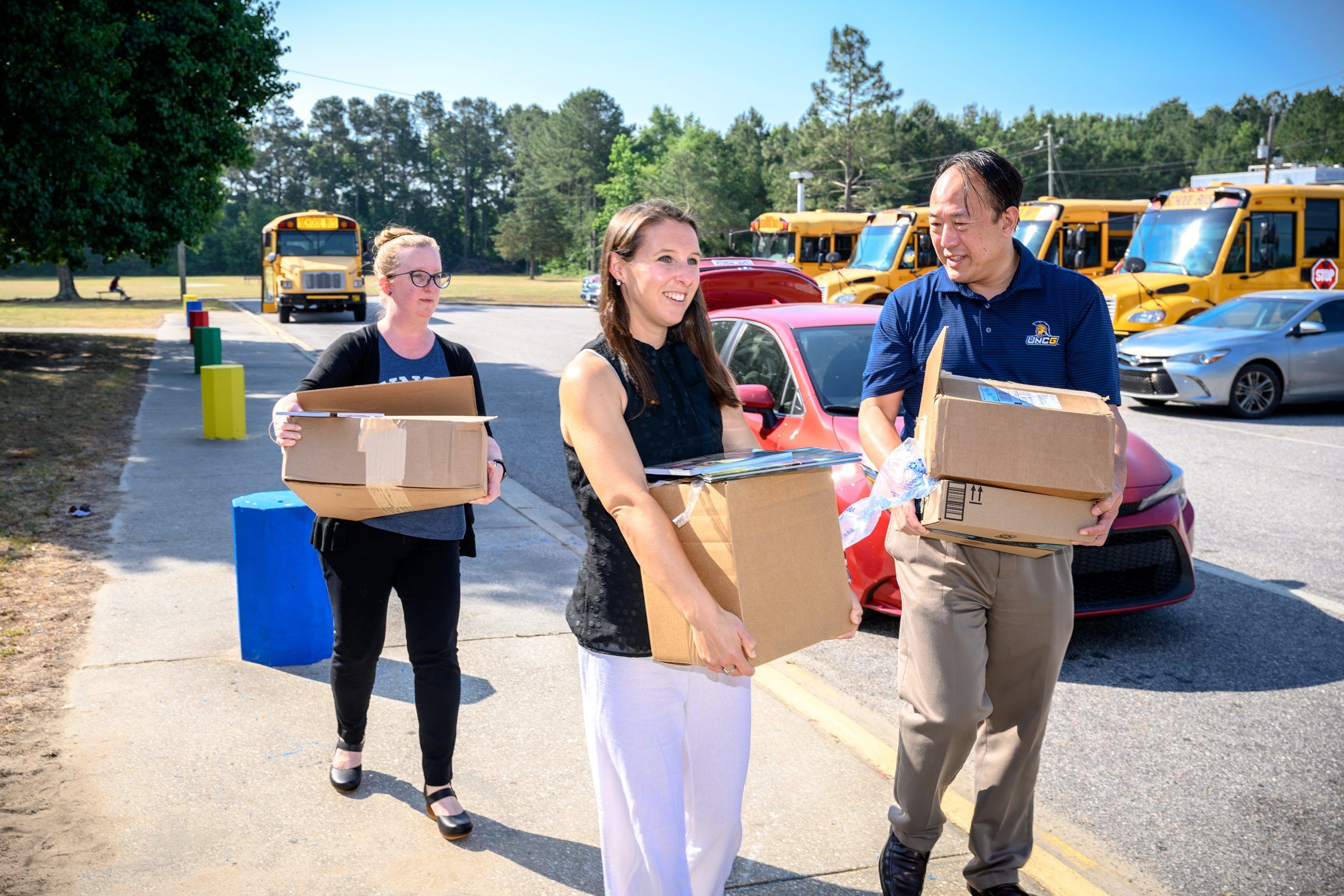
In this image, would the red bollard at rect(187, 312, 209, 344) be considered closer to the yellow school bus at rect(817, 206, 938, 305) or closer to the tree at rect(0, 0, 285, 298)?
the tree at rect(0, 0, 285, 298)

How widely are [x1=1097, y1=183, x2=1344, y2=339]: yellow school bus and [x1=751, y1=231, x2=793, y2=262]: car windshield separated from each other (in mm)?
10390

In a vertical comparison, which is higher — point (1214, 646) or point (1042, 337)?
point (1042, 337)

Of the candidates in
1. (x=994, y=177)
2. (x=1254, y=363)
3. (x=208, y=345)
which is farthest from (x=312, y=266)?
(x=994, y=177)

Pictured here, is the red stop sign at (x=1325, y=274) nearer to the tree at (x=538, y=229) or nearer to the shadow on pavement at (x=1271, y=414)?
the shadow on pavement at (x=1271, y=414)

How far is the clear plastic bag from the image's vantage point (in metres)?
2.67

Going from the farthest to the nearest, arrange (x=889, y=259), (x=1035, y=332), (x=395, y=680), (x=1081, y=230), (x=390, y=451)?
(x=889, y=259) < (x=1081, y=230) < (x=395, y=680) < (x=390, y=451) < (x=1035, y=332)

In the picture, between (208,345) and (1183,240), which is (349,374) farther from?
(1183,240)

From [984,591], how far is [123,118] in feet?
56.5

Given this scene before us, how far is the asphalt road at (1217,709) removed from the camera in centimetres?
337

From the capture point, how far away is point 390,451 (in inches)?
120

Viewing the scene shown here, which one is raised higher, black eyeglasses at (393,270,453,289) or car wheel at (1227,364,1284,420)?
black eyeglasses at (393,270,453,289)

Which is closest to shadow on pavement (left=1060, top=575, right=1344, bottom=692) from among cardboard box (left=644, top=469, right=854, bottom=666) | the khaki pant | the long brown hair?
the khaki pant

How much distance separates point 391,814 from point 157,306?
1572 inches

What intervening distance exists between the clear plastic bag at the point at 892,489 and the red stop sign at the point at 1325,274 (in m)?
18.4
